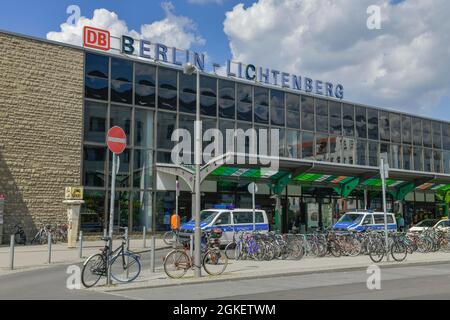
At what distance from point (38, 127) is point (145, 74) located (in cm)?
681

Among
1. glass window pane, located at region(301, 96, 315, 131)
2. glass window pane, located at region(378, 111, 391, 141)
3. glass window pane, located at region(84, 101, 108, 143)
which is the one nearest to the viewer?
glass window pane, located at region(84, 101, 108, 143)

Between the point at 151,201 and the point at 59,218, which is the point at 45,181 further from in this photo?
the point at 151,201

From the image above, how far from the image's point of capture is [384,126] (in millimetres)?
43594

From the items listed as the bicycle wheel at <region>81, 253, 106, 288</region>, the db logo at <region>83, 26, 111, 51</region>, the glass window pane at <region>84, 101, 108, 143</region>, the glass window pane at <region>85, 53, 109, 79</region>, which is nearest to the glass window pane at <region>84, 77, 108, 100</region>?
the glass window pane at <region>85, 53, 109, 79</region>

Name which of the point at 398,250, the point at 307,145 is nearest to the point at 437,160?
the point at 307,145

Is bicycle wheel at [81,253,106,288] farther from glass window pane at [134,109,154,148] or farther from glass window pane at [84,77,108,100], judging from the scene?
glass window pane at [134,109,154,148]

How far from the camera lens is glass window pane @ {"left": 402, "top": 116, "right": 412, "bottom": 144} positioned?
45188 millimetres

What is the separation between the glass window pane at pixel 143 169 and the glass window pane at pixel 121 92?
2924 mm

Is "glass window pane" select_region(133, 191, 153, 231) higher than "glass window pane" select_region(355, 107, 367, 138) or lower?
lower

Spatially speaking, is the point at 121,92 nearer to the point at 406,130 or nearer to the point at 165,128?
the point at 165,128

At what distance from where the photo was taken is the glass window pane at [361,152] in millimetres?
41312

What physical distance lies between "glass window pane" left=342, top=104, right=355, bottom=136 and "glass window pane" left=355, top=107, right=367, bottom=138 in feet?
1.56

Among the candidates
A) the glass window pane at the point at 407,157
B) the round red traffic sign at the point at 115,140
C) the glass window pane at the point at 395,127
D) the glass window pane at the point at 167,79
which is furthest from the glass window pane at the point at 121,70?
the glass window pane at the point at 407,157

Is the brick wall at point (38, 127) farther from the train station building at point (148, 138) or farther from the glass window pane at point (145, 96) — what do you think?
the glass window pane at point (145, 96)
